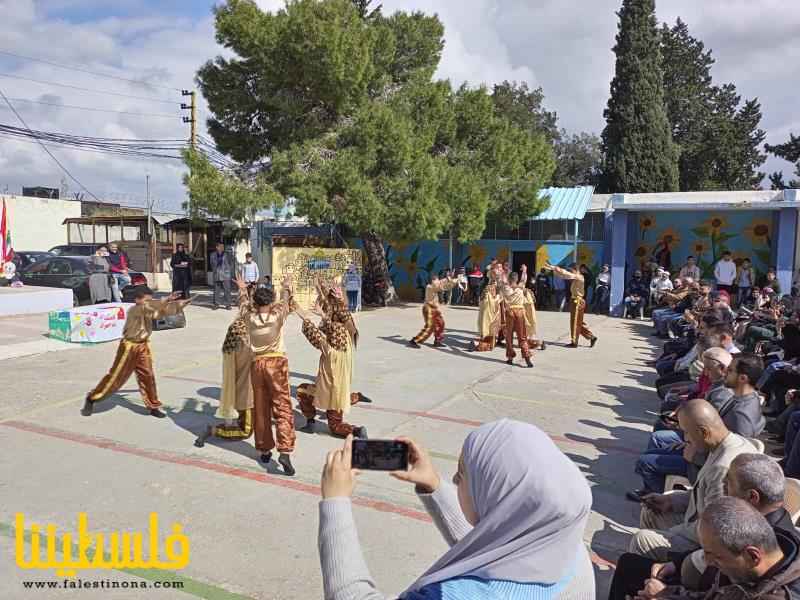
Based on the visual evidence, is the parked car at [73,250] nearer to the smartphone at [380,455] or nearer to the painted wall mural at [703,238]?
the painted wall mural at [703,238]

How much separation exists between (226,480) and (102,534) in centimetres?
117

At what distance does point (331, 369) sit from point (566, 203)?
1674 centimetres

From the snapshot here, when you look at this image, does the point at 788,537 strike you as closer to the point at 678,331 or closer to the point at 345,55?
the point at 678,331

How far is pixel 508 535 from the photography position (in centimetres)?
152

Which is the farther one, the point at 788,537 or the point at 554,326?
the point at 554,326

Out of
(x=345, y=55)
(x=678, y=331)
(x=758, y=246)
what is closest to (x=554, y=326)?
(x=678, y=331)

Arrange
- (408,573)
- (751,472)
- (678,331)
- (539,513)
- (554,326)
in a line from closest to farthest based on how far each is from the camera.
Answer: (539,513)
(751,472)
(408,573)
(678,331)
(554,326)

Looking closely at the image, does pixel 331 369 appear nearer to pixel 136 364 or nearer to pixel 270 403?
pixel 270 403

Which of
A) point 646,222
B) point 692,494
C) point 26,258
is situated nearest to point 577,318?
point 646,222

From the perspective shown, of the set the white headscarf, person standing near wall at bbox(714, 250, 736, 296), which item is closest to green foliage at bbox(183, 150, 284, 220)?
person standing near wall at bbox(714, 250, 736, 296)

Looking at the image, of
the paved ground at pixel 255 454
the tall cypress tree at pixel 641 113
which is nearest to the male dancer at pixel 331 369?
the paved ground at pixel 255 454

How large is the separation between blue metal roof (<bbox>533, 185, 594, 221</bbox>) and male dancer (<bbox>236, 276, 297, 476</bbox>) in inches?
638

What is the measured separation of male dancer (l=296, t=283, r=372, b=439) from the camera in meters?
6.57

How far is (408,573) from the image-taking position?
3.97m
